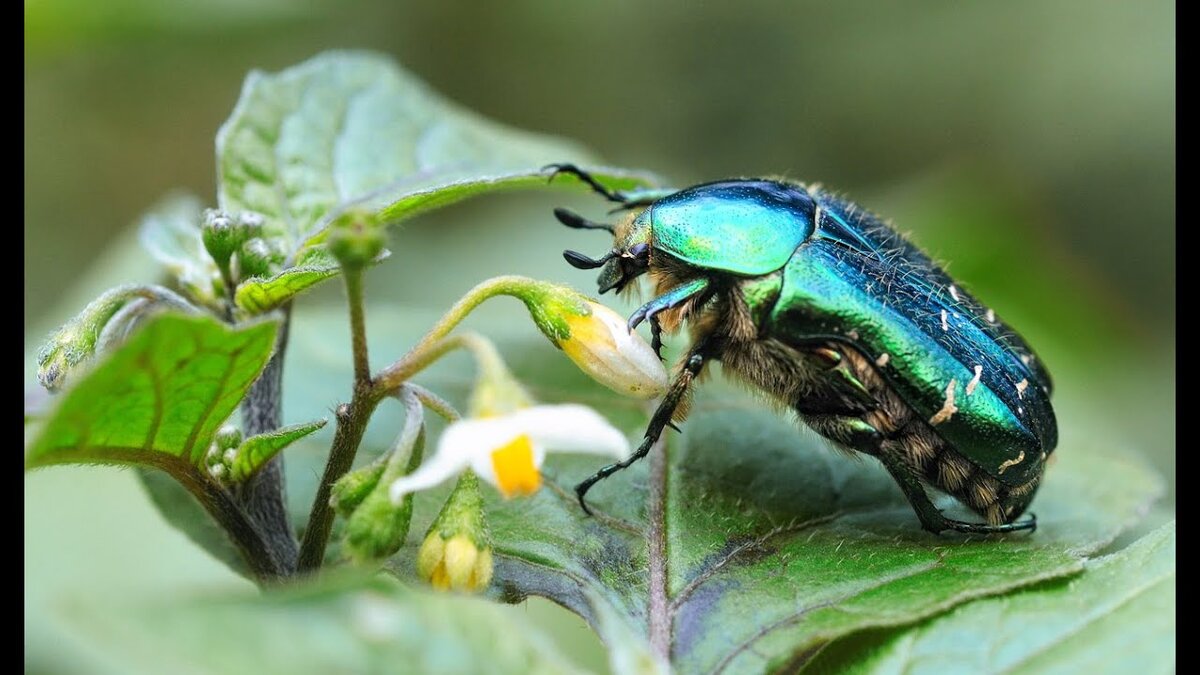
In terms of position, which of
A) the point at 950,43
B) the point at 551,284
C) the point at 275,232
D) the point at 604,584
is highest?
the point at 950,43

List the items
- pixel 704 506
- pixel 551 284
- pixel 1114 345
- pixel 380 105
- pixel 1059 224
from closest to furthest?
pixel 551 284, pixel 704 506, pixel 380 105, pixel 1114 345, pixel 1059 224

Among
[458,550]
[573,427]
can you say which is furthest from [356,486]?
[573,427]

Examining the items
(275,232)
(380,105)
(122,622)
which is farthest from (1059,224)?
(122,622)

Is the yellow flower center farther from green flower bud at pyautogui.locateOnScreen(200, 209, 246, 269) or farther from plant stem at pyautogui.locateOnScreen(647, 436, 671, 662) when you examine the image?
green flower bud at pyautogui.locateOnScreen(200, 209, 246, 269)

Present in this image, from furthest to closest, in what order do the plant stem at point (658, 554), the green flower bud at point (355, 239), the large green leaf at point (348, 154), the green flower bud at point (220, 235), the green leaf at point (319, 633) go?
the large green leaf at point (348, 154) < the green flower bud at point (220, 235) < the plant stem at point (658, 554) < the green flower bud at point (355, 239) < the green leaf at point (319, 633)

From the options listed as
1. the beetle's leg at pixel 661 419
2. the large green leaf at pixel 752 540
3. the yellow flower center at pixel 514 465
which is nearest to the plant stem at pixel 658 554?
the large green leaf at pixel 752 540

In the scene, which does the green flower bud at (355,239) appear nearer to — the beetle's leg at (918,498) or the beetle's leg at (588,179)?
the beetle's leg at (588,179)
